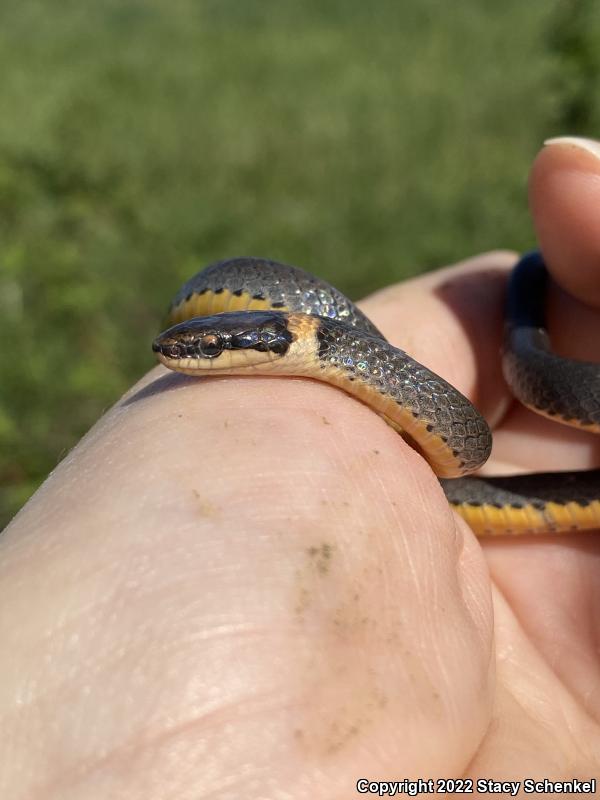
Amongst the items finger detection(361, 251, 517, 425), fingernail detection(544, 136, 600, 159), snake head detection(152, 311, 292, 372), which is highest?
fingernail detection(544, 136, 600, 159)

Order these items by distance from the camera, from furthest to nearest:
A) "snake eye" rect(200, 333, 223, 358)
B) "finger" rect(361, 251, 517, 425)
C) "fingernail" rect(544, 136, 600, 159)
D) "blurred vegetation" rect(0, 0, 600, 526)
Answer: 1. "blurred vegetation" rect(0, 0, 600, 526)
2. "finger" rect(361, 251, 517, 425)
3. "fingernail" rect(544, 136, 600, 159)
4. "snake eye" rect(200, 333, 223, 358)

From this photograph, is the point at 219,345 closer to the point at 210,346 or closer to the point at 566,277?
the point at 210,346

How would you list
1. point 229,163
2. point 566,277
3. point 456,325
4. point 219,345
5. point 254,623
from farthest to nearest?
point 229,163 < point 456,325 < point 566,277 < point 219,345 < point 254,623

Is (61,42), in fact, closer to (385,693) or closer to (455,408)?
(455,408)

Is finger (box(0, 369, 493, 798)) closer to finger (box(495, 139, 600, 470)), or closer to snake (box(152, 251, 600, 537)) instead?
snake (box(152, 251, 600, 537))

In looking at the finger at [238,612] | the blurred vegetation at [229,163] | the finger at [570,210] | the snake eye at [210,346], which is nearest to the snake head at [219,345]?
the snake eye at [210,346]

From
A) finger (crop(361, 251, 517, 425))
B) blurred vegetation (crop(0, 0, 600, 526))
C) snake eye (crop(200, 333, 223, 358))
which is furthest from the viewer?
blurred vegetation (crop(0, 0, 600, 526))

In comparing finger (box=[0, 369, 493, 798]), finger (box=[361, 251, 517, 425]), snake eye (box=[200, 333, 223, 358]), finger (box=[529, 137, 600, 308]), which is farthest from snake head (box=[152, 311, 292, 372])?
finger (box=[529, 137, 600, 308])

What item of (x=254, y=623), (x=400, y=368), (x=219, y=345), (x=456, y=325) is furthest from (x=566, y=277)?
(x=254, y=623)
